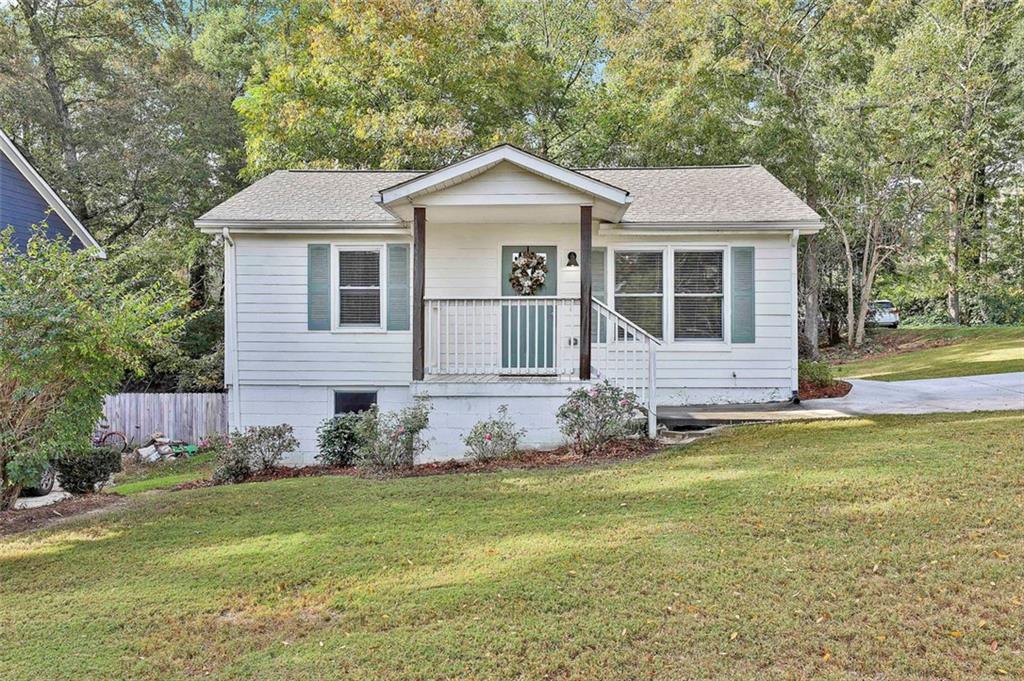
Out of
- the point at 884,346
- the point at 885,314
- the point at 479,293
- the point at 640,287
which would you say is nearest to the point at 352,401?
the point at 479,293

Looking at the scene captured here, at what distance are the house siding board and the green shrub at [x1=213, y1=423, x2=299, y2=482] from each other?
765cm

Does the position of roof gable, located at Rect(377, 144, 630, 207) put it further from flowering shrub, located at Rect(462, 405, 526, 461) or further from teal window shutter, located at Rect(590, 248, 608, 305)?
flowering shrub, located at Rect(462, 405, 526, 461)

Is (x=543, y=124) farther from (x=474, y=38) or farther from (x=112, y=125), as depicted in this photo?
(x=112, y=125)

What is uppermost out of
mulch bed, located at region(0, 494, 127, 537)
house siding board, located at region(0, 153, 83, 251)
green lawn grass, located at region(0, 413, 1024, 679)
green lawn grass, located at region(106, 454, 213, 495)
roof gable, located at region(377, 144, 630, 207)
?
house siding board, located at region(0, 153, 83, 251)

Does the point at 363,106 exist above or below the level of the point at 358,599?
above

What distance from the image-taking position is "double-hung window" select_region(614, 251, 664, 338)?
380 inches

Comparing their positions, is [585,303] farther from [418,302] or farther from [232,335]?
[232,335]

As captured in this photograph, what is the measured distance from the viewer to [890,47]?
20234 mm

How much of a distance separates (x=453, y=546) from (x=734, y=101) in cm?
1708

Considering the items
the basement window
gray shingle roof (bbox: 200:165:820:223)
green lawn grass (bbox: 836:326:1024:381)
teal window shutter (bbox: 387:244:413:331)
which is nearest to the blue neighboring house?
gray shingle roof (bbox: 200:165:820:223)

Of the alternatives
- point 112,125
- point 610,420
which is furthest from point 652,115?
point 112,125

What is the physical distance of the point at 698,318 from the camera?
9.60 meters

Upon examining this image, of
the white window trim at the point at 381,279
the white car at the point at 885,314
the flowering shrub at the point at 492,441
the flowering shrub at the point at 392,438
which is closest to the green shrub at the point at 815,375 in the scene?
the flowering shrub at the point at 492,441

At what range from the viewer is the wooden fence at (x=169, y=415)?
13758mm
